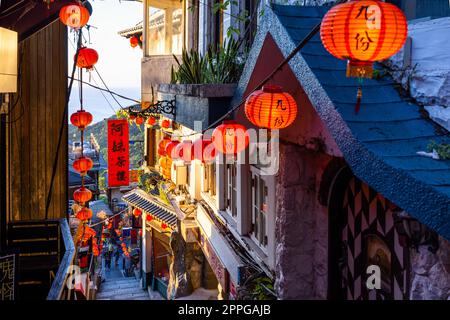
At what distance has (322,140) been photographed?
5.25 m

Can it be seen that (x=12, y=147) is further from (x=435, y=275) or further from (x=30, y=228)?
(x=435, y=275)

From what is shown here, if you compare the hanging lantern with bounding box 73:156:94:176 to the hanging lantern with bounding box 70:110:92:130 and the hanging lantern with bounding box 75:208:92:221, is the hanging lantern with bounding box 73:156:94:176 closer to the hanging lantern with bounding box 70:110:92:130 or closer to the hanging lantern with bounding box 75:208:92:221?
the hanging lantern with bounding box 70:110:92:130

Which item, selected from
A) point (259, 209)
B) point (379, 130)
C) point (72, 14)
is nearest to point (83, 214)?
point (72, 14)

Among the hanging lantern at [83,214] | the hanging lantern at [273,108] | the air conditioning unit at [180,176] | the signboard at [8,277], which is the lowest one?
the hanging lantern at [83,214]

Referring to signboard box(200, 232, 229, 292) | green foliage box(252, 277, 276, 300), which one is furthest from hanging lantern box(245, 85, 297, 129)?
signboard box(200, 232, 229, 292)

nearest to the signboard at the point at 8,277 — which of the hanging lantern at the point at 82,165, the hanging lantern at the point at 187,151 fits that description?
the hanging lantern at the point at 187,151

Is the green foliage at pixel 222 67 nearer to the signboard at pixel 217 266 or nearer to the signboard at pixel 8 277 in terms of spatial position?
the signboard at pixel 217 266

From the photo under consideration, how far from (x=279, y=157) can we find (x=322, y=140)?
46.6 inches

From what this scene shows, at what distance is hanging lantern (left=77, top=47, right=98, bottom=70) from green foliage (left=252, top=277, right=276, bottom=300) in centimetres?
806

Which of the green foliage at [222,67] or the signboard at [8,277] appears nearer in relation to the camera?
the signboard at [8,277]

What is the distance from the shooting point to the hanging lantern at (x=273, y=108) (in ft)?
17.6

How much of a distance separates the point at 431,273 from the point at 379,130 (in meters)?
1.32

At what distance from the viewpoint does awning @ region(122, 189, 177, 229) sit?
17292 millimetres

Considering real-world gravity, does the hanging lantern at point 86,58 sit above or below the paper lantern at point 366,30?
above
